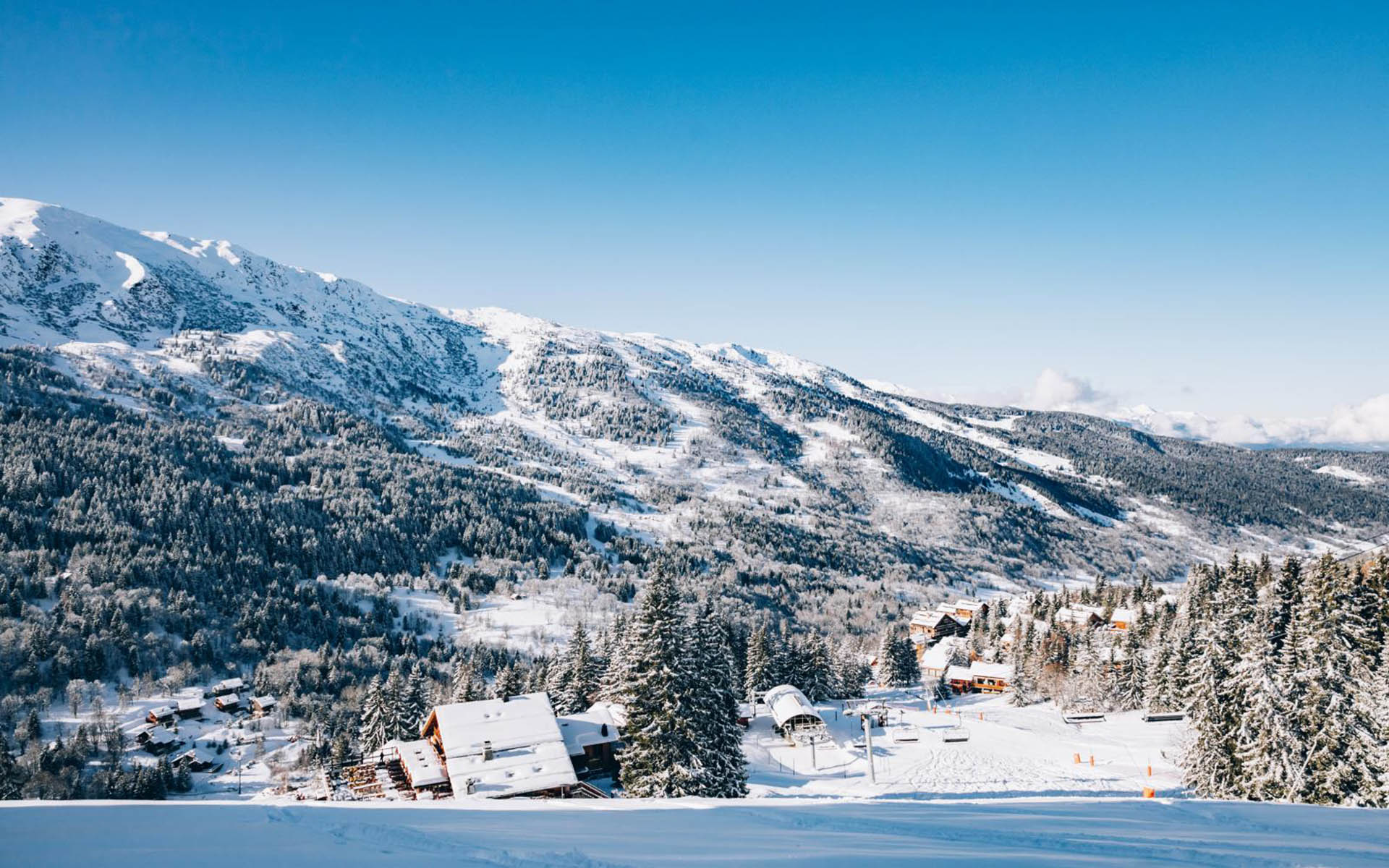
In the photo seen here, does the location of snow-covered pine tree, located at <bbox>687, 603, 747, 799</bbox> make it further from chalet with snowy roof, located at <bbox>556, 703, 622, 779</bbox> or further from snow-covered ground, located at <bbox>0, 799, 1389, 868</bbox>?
chalet with snowy roof, located at <bbox>556, 703, 622, 779</bbox>

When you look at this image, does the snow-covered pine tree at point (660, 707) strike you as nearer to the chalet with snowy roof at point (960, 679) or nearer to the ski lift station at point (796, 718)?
the ski lift station at point (796, 718)

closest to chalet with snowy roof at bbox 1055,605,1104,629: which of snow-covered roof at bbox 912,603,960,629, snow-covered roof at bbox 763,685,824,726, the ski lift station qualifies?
snow-covered roof at bbox 912,603,960,629

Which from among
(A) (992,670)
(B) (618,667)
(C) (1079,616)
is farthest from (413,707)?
(C) (1079,616)

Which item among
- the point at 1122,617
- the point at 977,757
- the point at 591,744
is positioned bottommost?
the point at 591,744

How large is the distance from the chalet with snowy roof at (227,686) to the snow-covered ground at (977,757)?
68233 millimetres

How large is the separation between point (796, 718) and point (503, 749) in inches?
889

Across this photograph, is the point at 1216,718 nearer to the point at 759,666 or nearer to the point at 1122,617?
the point at 759,666

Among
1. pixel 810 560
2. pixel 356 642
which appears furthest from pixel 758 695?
pixel 810 560

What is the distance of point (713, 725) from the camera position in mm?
25578

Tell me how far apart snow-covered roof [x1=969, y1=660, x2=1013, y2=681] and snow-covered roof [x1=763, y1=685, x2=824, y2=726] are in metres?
42.0

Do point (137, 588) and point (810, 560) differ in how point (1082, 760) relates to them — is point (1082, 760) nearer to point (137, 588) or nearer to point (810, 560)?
point (137, 588)

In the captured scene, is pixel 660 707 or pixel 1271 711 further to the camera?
pixel 660 707

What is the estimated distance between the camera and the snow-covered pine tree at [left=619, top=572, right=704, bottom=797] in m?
24.4

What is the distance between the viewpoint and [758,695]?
60.1 m
